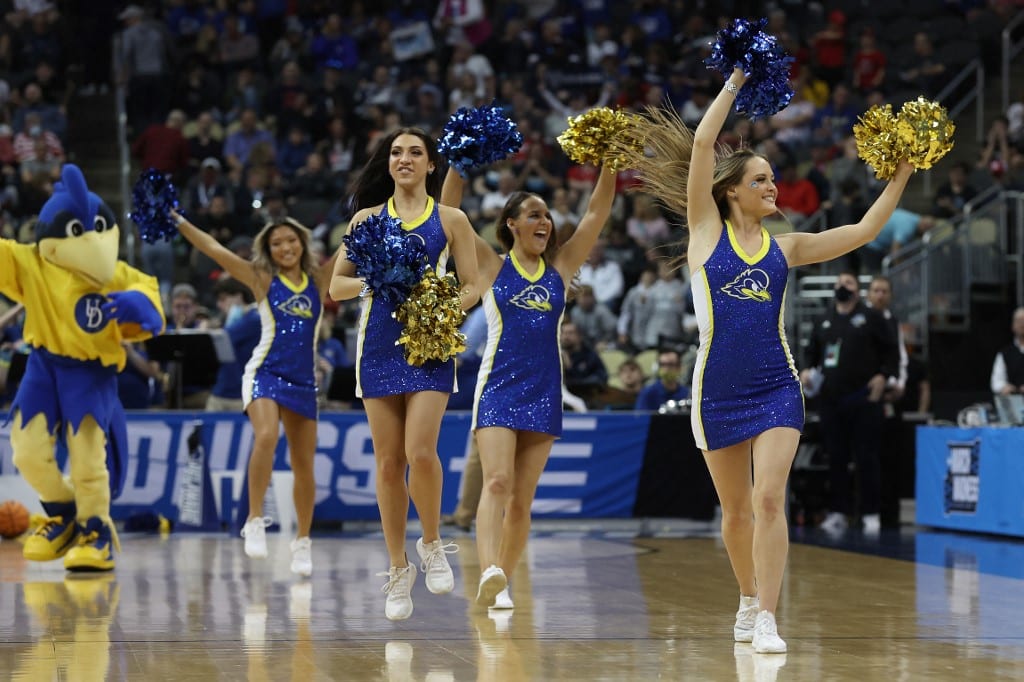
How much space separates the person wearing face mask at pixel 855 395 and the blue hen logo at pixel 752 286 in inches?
285

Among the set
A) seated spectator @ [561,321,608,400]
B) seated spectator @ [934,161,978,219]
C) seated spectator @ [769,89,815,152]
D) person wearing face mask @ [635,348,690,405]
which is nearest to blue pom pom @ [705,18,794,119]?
person wearing face mask @ [635,348,690,405]

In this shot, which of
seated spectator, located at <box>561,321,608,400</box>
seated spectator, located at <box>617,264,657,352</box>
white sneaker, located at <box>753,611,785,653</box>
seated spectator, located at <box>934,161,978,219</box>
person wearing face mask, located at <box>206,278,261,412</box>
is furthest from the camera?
seated spectator, located at <box>934,161,978,219</box>

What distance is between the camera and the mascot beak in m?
8.60

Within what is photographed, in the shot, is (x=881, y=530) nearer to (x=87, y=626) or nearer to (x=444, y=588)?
(x=444, y=588)

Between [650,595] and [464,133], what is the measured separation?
2.56 metres

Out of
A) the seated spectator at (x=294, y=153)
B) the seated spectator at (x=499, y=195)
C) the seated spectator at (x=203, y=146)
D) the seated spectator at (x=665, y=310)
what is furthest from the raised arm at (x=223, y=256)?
the seated spectator at (x=294, y=153)

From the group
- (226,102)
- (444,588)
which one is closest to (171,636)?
(444,588)

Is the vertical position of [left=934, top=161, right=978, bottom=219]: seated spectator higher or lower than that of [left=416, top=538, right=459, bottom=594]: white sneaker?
higher

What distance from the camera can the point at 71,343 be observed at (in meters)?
8.66

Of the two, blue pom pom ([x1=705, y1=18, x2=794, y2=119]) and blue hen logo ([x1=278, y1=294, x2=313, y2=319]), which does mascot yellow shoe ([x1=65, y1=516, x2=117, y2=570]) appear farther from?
blue pom pom ([x1=705, y1=18, x2=794, y2=119])

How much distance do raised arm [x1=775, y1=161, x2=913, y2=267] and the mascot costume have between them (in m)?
4.23

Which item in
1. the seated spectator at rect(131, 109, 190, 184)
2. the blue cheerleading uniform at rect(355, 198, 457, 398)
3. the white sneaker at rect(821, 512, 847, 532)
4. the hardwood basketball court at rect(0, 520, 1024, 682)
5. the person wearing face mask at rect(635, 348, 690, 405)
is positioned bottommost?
the white sneaker at rect(821, 512, 847, 532)

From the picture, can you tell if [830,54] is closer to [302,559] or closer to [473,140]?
[302,559]

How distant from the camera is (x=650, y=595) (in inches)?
299
